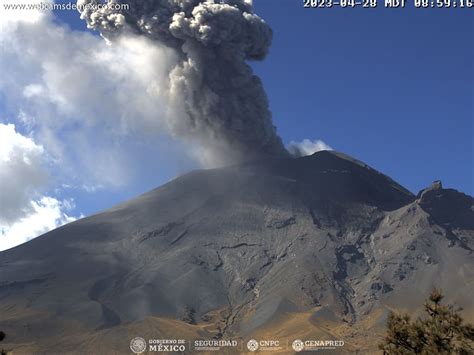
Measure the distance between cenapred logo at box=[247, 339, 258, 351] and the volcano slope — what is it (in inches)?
70.0

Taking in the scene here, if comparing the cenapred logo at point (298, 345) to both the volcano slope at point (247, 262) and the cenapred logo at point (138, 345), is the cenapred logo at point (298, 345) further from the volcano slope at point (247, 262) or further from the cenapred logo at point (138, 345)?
the cenapred logo at point (138, 345)

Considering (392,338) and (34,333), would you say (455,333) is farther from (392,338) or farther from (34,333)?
(34,333)

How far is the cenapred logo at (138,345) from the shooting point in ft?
290

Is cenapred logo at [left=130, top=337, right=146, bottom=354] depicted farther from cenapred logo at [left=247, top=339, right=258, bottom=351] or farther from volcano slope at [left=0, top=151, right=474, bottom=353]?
cenapred logo at [left=247, top=339, right=258, bottom=351]

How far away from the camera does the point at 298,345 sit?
3479 inches

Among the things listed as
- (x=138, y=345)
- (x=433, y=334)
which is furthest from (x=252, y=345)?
(x=433, y=334)

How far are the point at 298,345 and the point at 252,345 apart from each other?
7483mm

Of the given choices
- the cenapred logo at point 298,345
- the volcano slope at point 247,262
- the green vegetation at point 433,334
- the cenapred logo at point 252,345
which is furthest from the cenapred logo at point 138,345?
the green vegetation at point 433,334

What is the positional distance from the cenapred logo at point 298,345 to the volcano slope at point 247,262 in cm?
185

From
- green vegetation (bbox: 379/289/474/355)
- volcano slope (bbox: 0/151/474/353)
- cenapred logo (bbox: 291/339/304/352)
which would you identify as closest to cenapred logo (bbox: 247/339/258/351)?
volcano slope (bbox: 0/151/474/353)

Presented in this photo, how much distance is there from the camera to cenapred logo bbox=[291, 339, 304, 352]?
285ft

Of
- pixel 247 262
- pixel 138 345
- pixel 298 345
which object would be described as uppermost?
pixel 247 262

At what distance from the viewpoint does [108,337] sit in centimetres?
9150

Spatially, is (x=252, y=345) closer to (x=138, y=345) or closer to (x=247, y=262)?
(x=138, y=345)
